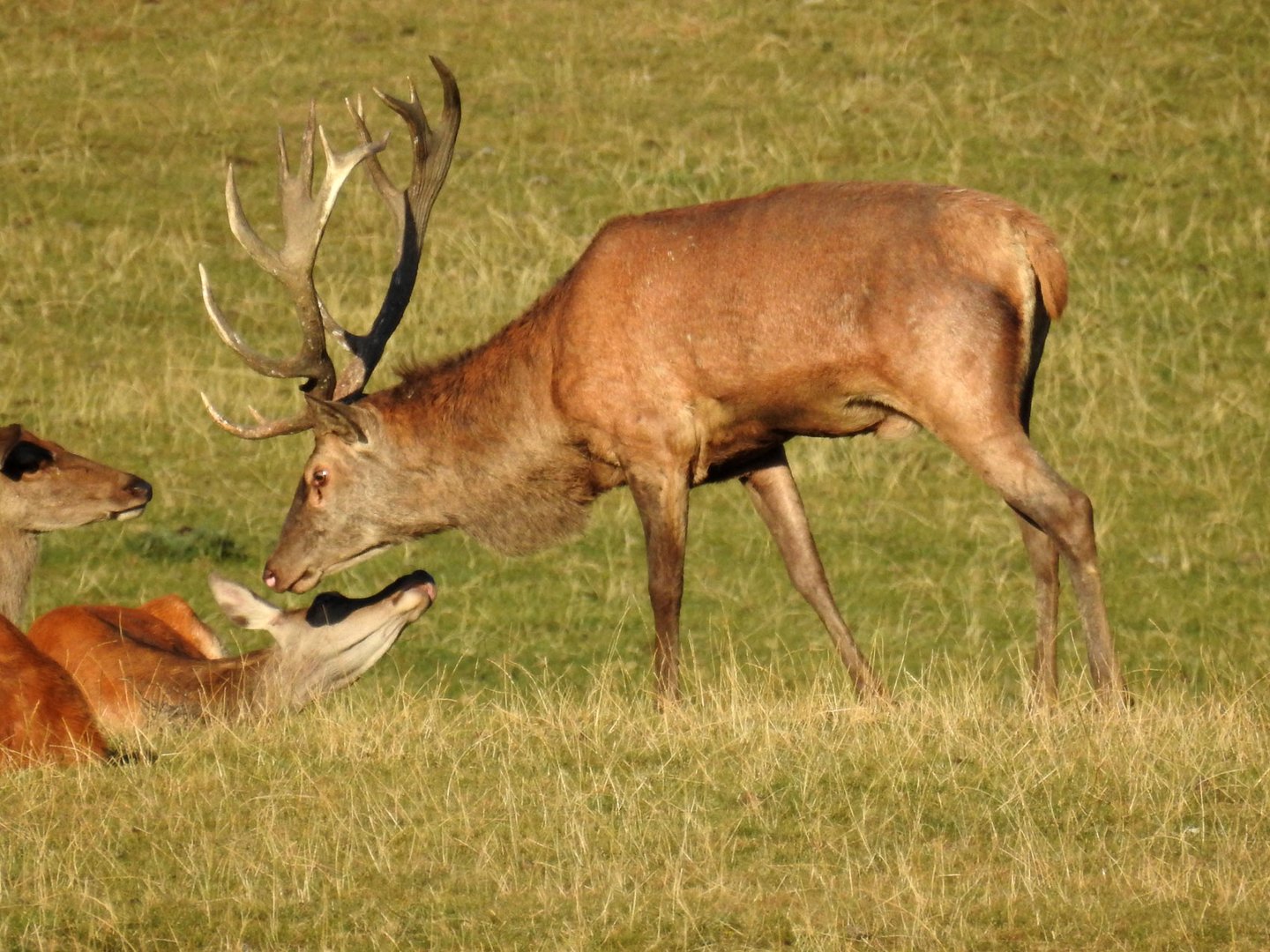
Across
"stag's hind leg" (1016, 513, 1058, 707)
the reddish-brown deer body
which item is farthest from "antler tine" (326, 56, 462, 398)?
"stag's hind leg" (1016, 513, 1058, 707)

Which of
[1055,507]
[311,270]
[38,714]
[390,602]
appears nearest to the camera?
[38,714]

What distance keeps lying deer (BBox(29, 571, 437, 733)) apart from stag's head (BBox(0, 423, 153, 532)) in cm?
72

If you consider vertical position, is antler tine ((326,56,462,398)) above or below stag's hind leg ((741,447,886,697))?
above

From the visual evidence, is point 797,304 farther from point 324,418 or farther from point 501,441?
point 324,418

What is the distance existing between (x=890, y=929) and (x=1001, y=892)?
0.36 meters

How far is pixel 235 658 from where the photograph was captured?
26.8 ft

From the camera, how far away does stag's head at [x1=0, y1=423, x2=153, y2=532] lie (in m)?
8.87

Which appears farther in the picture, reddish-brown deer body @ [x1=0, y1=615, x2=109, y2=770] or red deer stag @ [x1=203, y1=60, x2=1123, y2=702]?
red deer stag @ [x1=203, y1=60, x2=1123, y2=702]

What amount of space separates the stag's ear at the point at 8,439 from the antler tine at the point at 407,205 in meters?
1.35

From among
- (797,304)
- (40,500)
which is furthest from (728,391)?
(40,500)

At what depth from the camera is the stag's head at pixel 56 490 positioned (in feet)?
29.1

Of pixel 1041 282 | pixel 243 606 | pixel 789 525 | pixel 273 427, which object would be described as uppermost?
pixel 1041 282

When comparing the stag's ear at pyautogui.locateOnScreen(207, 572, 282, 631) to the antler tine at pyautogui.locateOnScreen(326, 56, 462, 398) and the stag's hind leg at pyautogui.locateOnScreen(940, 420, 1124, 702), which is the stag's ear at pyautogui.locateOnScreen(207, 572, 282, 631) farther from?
the stag's hind leg at pyautogui.locateOnScreen(940, 420, 1124, 702)

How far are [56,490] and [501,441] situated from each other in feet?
6.43
